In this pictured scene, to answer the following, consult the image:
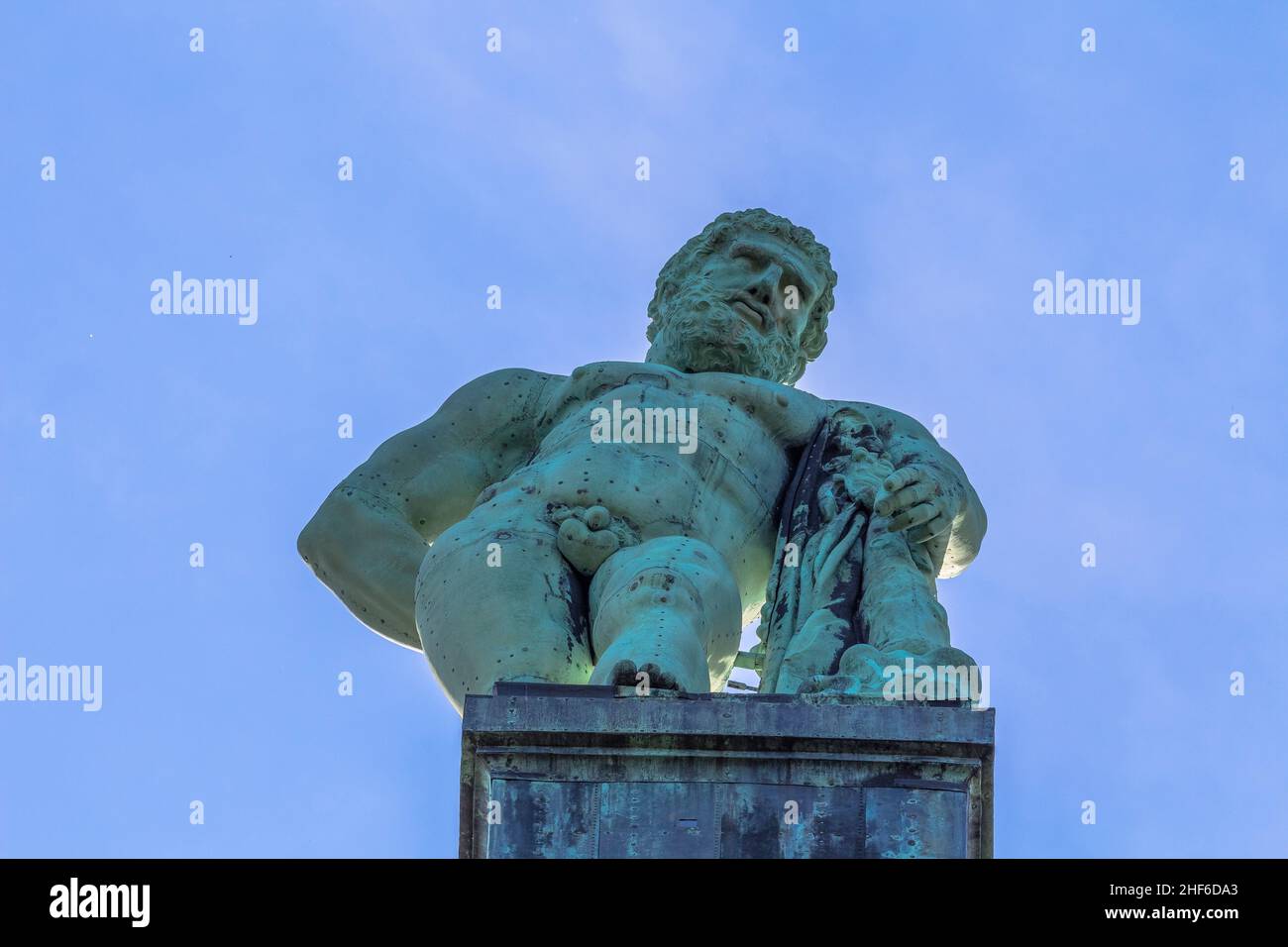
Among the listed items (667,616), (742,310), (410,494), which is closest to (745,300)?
(742,310)

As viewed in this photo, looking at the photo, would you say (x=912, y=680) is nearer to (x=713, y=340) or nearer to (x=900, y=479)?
(x=900, y=479)

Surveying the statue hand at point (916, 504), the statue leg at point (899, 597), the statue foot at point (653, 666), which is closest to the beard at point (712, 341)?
the statue hand at point (916, 504)

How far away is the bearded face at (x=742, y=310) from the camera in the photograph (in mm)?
20062

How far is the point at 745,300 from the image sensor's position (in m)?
20.4

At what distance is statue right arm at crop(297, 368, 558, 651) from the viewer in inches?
734

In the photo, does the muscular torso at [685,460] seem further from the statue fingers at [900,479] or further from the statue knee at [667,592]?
the statue fingers at [900,479]

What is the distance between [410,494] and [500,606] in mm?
2440

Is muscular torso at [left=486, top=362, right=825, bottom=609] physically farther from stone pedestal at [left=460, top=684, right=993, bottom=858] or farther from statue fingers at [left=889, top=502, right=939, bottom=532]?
stone pedestal at [left=460, top=684, right=993, bottom=858]

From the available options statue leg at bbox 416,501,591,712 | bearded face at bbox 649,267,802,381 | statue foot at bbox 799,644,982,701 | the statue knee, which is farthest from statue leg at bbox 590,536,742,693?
bearded face at bbox 649,267,802,381

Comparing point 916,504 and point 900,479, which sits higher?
point 900,479

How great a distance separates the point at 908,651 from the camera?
634 inches

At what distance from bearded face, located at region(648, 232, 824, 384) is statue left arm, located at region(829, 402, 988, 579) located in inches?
34.5
